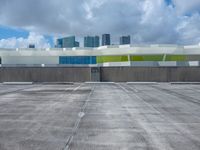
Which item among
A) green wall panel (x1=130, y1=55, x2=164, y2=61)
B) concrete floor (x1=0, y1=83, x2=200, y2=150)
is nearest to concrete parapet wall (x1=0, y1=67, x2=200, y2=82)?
green wall panel (x1=130, y1=55, x2=164, y2=61)

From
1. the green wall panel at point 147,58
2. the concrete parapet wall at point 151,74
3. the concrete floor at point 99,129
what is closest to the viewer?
the concrete floor at point 99,129

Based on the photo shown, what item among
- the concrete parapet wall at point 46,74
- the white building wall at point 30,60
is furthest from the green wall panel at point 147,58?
the white building wall at point 30,60

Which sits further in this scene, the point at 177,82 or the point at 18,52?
the point at 18,52

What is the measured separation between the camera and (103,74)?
3312 centimetres

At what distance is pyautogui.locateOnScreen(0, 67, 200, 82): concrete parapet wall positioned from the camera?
107 ft

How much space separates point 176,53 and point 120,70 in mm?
20726

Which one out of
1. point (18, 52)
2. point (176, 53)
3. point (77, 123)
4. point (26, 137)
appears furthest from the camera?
point (18, 52)

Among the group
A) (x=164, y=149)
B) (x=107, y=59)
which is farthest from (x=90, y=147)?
(x=107, y=59)

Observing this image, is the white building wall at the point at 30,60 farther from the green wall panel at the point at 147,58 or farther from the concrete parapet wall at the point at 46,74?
the concrete parapet wall at the point at 46,74

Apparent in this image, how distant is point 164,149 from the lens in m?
5.53

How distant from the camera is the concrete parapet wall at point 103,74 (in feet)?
107

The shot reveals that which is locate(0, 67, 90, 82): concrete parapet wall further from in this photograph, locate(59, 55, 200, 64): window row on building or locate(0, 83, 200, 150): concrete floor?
locate(0, 83, 200, 150): concrete floor

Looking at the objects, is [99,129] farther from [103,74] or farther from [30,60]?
[30,60]

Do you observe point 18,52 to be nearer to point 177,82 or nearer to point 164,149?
point 177,82
